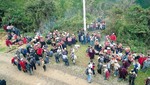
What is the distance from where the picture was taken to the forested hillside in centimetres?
2659

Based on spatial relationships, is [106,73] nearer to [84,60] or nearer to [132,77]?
[132,77]

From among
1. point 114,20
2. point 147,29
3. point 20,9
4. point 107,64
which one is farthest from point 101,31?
point 20,9

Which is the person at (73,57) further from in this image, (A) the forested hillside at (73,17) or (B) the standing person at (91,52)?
(A) the forested hillside at (73,17)

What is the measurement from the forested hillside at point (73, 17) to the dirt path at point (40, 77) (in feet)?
22.6

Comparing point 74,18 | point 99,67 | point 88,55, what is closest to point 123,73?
point 99,67

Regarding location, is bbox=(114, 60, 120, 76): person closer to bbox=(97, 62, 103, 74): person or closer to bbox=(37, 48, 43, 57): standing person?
bbox=(97, 62, 103, 74): person

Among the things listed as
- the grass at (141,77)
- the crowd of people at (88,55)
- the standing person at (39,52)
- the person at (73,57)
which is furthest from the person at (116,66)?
the standing person at (39,52)

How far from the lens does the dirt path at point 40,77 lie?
20641 millimetres

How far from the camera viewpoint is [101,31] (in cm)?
2808

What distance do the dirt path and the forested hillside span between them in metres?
6.87

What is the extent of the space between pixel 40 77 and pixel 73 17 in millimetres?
12501

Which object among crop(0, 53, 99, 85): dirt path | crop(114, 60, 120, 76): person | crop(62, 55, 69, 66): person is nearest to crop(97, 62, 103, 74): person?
crop(114, 60, 120, 76): person

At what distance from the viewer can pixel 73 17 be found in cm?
3250

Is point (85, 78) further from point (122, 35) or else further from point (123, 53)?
point (122, 35)
